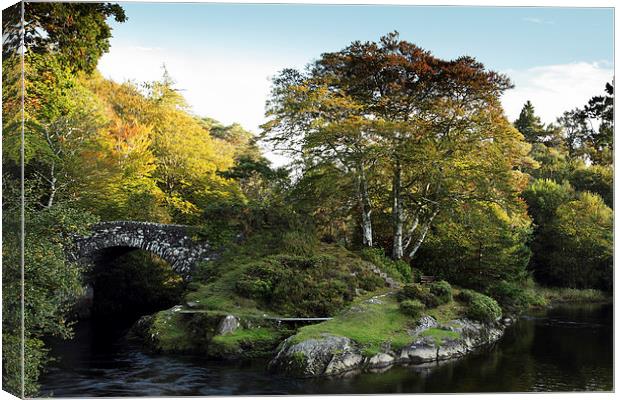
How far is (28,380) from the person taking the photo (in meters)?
9.51

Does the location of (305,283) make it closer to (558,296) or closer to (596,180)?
(558,296)

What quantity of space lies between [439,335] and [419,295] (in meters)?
1.28

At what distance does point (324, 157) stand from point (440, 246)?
335cm

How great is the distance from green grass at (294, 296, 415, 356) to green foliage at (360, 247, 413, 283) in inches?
47.8

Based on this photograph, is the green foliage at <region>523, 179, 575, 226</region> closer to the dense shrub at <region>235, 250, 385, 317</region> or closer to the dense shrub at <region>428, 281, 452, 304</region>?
the dense shrub at <region>428, 281, 452, 304</region>

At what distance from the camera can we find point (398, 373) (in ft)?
37.2

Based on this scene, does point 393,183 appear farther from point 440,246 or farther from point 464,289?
point 464,289

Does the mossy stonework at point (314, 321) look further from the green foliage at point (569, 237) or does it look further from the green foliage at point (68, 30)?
the green foliage at point (68, 30)

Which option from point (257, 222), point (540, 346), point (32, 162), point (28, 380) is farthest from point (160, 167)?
point (540, 346)

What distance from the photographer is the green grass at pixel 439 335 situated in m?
12.6

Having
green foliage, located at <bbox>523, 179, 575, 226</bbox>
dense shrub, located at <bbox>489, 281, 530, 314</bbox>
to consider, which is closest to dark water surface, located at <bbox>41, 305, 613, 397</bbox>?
dense shrub, located at <bbox>489, 281, 530, 314</bbox>

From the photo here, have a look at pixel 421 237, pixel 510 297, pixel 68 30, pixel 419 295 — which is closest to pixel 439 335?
pixel 419 295

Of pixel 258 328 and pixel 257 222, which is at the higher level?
pixel 257 222

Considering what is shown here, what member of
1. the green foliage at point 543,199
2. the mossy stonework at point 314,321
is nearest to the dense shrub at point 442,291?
the mossy stonework at point 314,321
